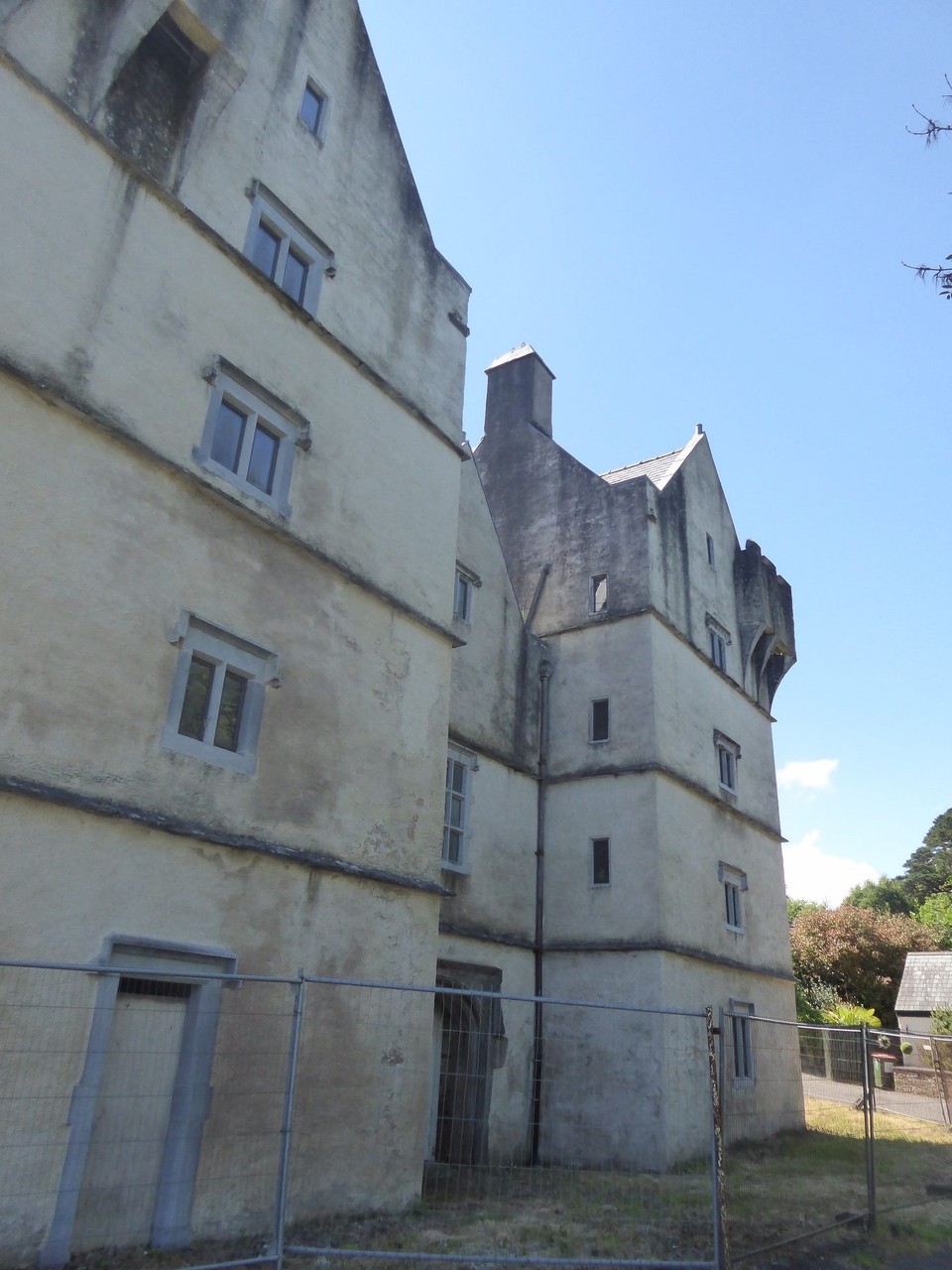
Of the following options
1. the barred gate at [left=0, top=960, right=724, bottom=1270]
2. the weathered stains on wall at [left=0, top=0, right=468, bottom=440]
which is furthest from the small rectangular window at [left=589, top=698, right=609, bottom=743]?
the barred gate at [left=0, top=960, right=724, bottom=1270]

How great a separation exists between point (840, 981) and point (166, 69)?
47214 millimetres

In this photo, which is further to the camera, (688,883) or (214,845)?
(688,883)

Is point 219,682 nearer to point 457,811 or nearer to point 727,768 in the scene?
point 457,811

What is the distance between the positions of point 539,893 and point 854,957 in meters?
33.1

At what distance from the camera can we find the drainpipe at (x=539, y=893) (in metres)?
16.9

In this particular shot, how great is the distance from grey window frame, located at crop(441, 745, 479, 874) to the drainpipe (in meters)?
2.68

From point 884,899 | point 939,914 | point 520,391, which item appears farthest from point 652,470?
point 884,899

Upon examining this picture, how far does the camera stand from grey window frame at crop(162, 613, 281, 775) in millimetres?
9484

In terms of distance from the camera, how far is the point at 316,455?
1209 cm

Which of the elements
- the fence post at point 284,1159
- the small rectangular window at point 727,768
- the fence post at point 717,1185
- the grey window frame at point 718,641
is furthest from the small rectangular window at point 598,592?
the fence post at point 284,1159

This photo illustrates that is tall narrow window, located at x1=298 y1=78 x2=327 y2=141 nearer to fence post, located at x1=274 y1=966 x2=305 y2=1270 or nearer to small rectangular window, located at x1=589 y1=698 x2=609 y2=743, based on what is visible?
fence post, located at x1=274 y1=966 x2=305 y2=1270

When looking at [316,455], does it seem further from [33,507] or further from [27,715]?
[27,715]

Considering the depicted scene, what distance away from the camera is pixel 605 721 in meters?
19.5

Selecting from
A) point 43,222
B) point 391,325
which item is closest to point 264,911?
point 43,222
